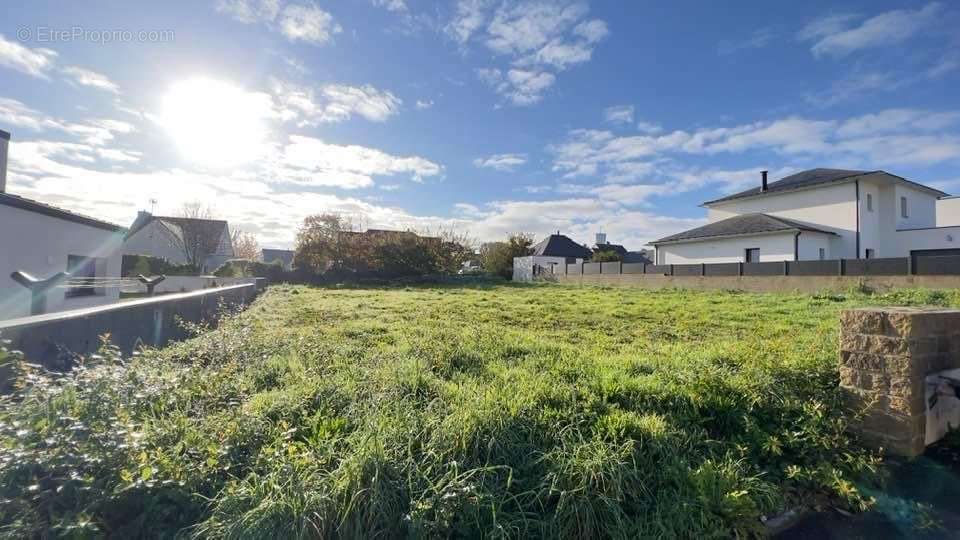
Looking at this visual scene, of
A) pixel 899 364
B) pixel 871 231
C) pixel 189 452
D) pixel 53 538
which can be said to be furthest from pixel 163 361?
pixel 871 231

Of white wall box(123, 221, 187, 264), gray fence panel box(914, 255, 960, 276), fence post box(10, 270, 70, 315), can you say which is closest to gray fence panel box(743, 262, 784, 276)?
gray fence panel box(914, 255, 960, 276)

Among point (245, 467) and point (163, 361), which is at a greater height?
point (163, 361)

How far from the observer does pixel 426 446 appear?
208 cm

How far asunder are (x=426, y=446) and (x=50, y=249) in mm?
9040

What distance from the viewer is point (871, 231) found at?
17.7 meters

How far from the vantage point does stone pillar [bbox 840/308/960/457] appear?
8.84ft

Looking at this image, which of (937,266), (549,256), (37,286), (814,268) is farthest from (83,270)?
(549,256)

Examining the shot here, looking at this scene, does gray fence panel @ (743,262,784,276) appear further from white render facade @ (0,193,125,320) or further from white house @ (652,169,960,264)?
white render facade @ (0,193,125,320)

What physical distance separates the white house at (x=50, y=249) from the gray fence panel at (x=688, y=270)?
1769 cm

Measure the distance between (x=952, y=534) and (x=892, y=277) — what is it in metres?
13.1

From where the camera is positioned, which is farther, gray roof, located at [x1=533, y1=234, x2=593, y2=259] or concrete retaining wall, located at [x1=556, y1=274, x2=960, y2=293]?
gray roof, located at [x1=533, y1=234, x2=593, y2=259]

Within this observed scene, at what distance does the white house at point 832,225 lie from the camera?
55.8 ft

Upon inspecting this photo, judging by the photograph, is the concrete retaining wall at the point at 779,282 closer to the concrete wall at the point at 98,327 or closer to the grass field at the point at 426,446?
the grass field at the point at 426,446

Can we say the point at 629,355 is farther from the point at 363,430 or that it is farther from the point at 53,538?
the point at 53,538
